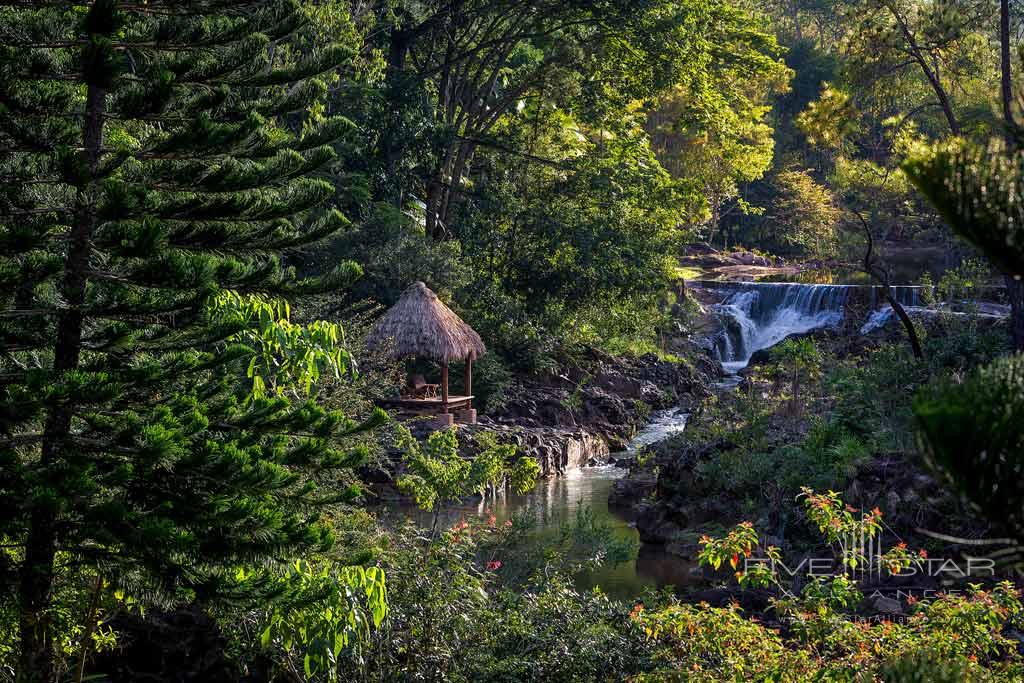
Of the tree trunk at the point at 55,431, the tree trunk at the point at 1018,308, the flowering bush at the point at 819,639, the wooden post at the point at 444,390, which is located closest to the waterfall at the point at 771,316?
the wooden post at the point at 444,390

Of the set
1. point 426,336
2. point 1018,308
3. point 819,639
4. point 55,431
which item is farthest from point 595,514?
point 55,431

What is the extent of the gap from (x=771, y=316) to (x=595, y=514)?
15.4 m

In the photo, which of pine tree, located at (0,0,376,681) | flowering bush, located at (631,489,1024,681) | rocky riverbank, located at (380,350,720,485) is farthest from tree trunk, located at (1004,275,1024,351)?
pine tree, located at (0,0,376,681)

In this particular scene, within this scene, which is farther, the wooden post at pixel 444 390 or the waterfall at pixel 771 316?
the waterfall at pixel 771 316

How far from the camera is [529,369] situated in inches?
765

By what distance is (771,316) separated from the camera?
88.6 feet

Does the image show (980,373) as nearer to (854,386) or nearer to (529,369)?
(854,386)

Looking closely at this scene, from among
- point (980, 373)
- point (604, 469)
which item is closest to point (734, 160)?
point (604, 469)

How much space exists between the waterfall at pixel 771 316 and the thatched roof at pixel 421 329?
37.0ft

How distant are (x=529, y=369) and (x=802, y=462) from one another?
8.48 meters

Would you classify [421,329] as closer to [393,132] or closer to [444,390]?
[444,390]

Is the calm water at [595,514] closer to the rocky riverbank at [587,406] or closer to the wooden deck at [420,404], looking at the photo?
the rocky riverbank at [587,406]

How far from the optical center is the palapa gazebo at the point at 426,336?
49.7 ft

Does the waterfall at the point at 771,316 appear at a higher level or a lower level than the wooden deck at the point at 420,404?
higher
